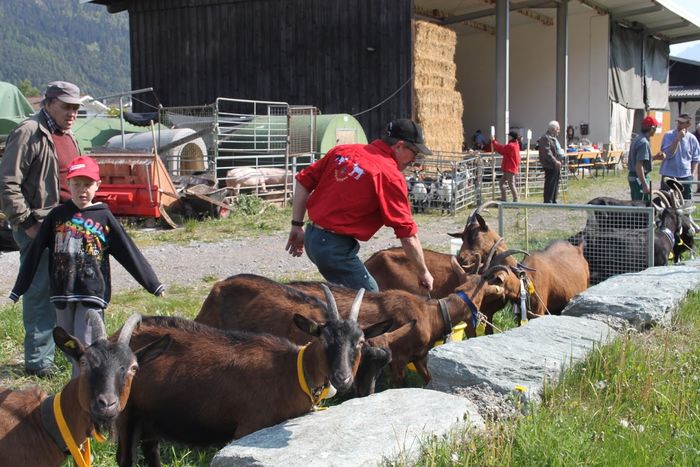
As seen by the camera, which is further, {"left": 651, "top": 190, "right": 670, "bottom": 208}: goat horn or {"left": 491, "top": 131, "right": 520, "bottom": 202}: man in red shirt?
{"left": 491, "top": 131, "right": 520, "bottom": 202}: man in red shirt

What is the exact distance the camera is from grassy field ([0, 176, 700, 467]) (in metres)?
3.91

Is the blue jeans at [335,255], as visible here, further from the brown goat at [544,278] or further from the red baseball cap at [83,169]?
the red baseball cap at [83,169]

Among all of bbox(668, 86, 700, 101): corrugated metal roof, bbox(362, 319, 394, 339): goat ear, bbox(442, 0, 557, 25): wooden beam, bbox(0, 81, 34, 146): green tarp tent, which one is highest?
bbox(442, 0, 557, 25): wooden beam

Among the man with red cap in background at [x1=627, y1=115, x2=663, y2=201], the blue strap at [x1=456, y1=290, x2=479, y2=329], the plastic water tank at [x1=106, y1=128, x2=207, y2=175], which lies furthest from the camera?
the plastic water tank at [x1=106, y1=128, x2=207, y2=175]

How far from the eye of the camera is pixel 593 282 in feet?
30.5

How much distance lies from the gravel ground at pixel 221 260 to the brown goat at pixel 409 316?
→ 405 centimetres

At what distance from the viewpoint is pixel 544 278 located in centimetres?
802

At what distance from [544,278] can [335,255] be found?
9.56 ft

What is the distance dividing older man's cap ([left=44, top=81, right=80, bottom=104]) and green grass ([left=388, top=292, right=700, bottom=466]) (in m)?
3.55

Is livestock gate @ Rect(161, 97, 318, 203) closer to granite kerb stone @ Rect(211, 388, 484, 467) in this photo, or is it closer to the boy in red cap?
the boy in red cap

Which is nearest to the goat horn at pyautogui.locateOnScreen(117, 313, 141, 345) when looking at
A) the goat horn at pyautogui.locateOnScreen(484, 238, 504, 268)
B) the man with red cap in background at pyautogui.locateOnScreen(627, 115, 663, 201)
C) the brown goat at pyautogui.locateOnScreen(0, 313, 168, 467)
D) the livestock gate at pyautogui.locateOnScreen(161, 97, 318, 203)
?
the brown goat at pyautogui.locateOnScreen(0, 313, 168, 467)

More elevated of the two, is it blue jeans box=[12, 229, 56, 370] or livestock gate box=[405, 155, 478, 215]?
livestock gate box=[405, 155, 478, 215]

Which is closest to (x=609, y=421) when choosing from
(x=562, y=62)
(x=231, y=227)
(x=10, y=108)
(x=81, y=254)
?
(x=81, y=254)

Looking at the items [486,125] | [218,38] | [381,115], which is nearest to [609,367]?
[381,115]
